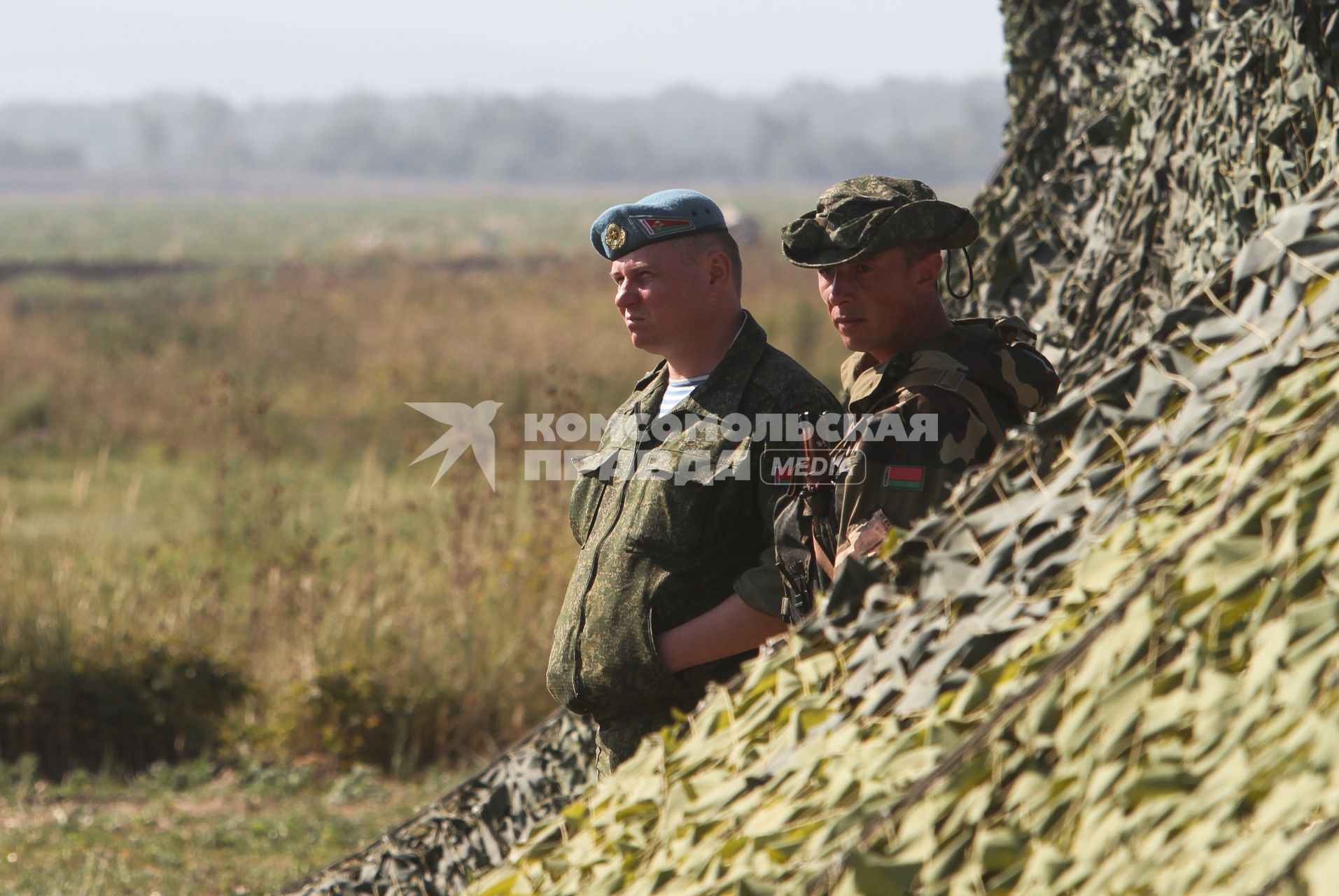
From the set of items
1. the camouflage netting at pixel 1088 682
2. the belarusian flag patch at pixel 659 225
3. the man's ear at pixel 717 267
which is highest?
the belarusian flag patch at pixel 659 225

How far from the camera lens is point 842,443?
92.9 inches

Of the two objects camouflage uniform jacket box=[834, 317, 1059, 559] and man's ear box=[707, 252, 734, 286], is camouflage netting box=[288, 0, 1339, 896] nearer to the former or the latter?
camouflage uniform jacket box=[834, 317, 1059, 559]

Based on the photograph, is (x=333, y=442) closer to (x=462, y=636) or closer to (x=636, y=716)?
(x=462, y=636)

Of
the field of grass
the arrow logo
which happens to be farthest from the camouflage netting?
the arrow logo

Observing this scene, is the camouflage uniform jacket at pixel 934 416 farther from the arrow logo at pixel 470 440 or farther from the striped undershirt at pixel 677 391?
the arrow logo at pixel 470 440

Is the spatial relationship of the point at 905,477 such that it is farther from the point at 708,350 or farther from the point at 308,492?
the point at 308,492

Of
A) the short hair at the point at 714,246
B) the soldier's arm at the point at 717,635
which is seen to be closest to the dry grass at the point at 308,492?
the short hair at the point at 714,246

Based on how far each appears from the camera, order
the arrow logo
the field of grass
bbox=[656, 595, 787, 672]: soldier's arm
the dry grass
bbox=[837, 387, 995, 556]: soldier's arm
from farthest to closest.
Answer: the arrow logo, the dry grass, the field of grass, bbox=[656, 595, 787, 672]: soldier's arm, bbox=[837, 387, 995, 556]: soldier's arm

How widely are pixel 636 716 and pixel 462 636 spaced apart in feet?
10.5

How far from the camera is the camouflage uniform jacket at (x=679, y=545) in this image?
2695 millimetres

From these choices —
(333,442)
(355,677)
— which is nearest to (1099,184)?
(355,677)

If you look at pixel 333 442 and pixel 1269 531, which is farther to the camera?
pixel 333 442

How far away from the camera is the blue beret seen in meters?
2.70

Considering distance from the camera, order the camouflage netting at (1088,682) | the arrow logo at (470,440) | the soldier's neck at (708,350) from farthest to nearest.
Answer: the arrow logo at (470,440), the soldier's neck at (708,350), the camouflage netting at (1088,682)
